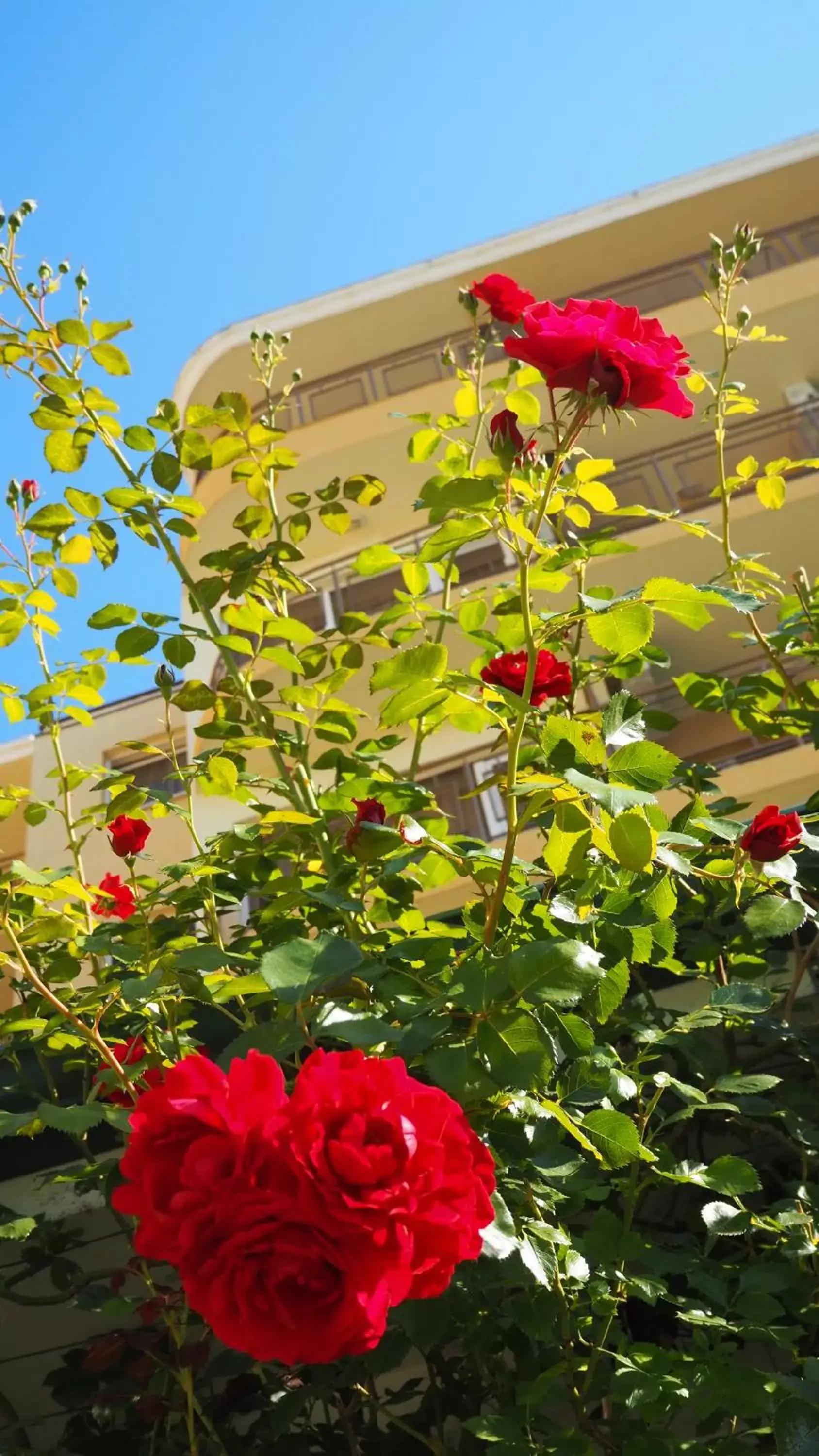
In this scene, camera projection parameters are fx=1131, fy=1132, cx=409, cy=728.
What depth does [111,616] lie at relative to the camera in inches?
65.1

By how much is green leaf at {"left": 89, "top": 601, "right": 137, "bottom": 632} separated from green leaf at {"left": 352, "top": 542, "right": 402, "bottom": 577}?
347 millimetres

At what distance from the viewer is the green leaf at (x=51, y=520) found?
1.72m

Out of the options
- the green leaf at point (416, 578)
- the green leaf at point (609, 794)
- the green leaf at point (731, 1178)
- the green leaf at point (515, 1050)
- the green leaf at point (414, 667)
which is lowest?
the green leaf at point (731, 1178)

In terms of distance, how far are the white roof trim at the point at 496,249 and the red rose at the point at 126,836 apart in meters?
9.84

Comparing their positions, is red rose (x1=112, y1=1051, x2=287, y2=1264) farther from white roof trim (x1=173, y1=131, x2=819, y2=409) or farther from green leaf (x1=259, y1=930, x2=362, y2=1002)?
white roof trim (x1=173, y1=131, x2=819, y2=409)

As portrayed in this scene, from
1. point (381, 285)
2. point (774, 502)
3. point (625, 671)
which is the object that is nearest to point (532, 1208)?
point (625, 671)

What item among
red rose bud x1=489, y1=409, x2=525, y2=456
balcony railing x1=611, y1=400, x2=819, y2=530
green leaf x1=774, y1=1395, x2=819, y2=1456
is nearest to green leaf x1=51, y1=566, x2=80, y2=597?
red rose bud x1=489, y1=409, x2=525, y2=456

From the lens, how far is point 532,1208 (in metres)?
1.25

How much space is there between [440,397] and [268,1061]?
9952mm

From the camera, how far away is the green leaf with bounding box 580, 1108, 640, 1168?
3.77 ft

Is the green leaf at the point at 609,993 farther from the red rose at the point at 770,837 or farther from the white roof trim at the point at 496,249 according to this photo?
the white roof trim at the point at 496,249

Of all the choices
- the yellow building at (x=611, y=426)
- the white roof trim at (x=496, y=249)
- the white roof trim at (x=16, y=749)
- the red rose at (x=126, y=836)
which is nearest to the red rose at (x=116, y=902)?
the red rose at (x=126, y=836)

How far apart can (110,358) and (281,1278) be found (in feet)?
4.79

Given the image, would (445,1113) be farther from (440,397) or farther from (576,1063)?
(440,397)
